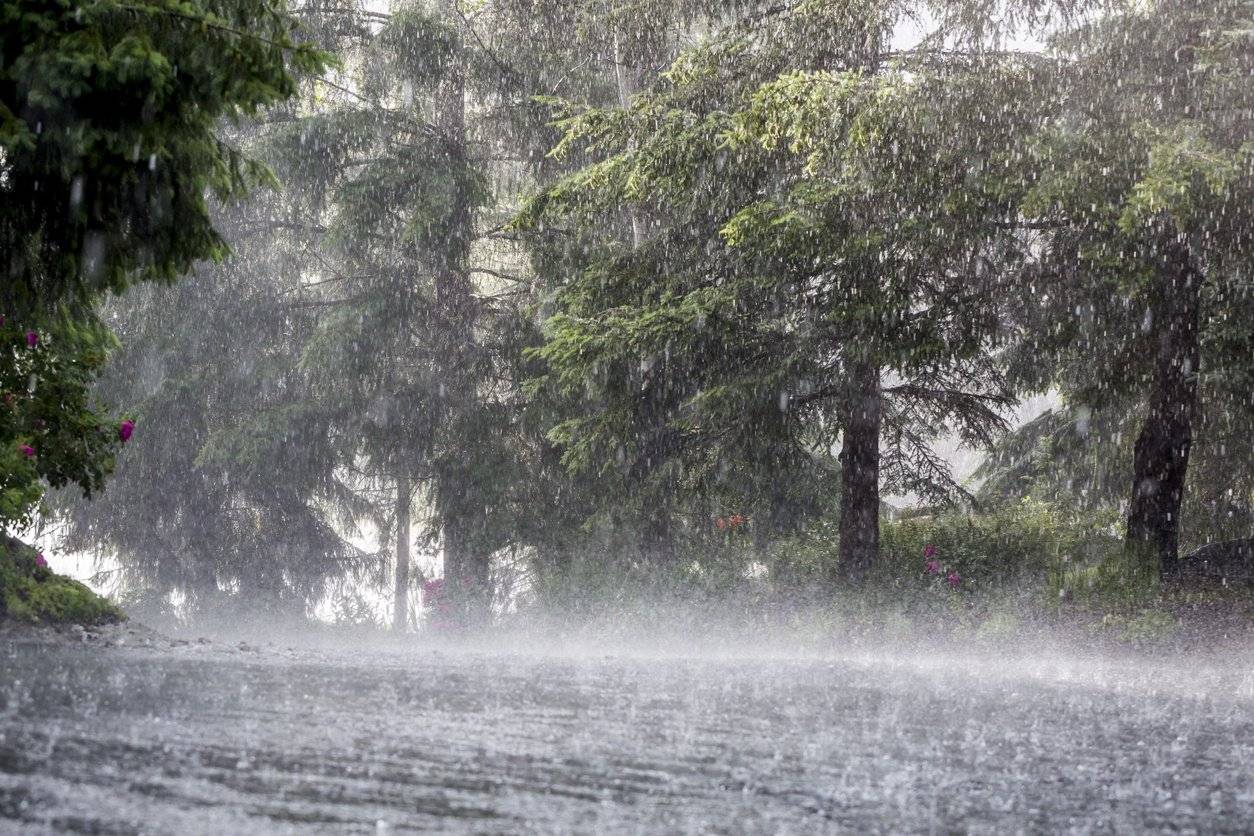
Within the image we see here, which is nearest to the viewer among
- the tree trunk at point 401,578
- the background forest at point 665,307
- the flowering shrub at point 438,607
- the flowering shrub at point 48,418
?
the flowering shrub at point 48,418

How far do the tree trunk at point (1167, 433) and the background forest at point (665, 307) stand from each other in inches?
2.1

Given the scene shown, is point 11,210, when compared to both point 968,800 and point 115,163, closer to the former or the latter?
point 115,163

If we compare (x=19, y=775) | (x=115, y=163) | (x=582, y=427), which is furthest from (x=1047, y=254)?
(x=19, y=775)

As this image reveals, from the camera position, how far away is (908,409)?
16.8m

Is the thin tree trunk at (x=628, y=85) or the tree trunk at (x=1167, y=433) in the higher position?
the thin tree trunk at (x=628, y=85)

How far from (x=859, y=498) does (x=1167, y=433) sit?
397 cm

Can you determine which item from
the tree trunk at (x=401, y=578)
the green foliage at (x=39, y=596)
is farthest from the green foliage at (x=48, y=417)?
the tree trunk at (x=401, y=578)

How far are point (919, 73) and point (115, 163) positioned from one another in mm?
9104

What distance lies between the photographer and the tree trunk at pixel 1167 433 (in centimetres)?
1332

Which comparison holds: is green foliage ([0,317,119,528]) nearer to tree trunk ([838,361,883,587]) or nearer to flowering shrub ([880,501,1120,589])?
tree trunk ([838,361,883,587])

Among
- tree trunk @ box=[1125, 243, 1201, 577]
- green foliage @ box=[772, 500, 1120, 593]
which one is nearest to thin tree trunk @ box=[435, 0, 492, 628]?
green foliage @ box=[772, 500, 1120, 593]

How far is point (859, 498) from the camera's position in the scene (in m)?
16.1

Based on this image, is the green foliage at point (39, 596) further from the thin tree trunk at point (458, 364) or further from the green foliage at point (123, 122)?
the thin tree trunk at point (458, 364)

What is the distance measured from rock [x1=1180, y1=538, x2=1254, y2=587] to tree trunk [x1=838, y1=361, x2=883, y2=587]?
12.5 ft
